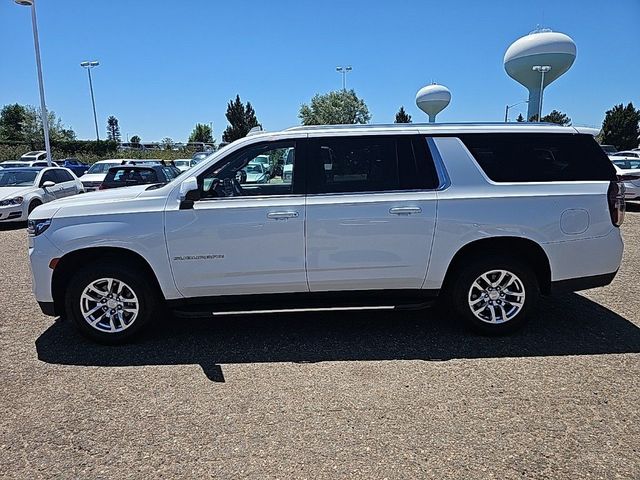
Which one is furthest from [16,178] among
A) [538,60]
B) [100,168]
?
[538,60]

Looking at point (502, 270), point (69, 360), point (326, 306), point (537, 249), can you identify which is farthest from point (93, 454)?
point (537, 249)

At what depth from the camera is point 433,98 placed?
5909cm

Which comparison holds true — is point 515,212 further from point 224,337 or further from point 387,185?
point 224,337

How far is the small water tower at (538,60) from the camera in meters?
43.2

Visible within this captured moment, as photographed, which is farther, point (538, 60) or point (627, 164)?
point (538, 60)

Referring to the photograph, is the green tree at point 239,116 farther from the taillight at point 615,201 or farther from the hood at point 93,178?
the taillight at point 615,201

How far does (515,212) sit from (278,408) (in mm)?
2701

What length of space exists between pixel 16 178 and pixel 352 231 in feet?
42.2

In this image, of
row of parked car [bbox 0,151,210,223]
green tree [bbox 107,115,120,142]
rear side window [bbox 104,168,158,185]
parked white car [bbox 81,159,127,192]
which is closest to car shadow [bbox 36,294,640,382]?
row of parked car [bbox 0,151,210,223]

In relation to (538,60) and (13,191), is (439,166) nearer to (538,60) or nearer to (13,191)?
(13,191)

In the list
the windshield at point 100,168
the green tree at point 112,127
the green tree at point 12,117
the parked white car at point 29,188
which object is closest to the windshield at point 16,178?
the parked white car at point 29,188

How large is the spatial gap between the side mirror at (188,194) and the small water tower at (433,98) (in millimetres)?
58959

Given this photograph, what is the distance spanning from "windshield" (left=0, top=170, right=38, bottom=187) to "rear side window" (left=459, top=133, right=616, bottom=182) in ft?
42.9

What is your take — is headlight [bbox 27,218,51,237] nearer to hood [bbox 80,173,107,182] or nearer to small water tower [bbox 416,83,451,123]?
hood [bbox 80,173,107,182]
